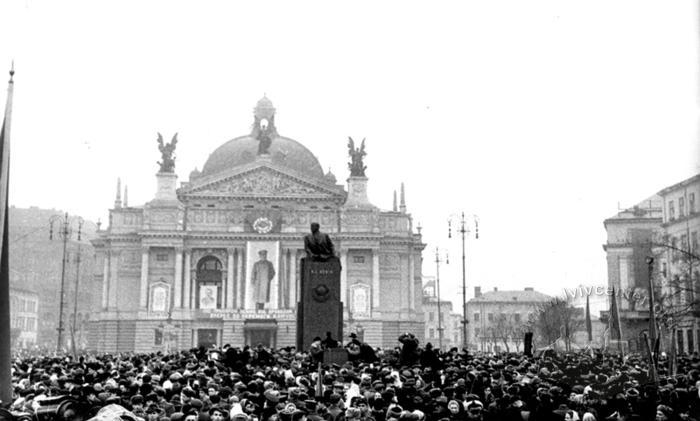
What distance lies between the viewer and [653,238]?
84.8m

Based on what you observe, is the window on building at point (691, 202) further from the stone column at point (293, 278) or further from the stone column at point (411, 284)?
the stone column at point (293, 278)

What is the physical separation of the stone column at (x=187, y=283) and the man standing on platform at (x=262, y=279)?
621cm

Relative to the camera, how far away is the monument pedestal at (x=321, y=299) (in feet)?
93.5

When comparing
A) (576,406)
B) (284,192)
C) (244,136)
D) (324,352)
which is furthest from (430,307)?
(576,406)

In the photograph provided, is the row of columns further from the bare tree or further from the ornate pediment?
the bare tree

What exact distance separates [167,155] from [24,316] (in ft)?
122

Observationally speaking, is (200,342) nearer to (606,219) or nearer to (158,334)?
(158,334)

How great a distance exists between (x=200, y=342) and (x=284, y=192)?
643 inches

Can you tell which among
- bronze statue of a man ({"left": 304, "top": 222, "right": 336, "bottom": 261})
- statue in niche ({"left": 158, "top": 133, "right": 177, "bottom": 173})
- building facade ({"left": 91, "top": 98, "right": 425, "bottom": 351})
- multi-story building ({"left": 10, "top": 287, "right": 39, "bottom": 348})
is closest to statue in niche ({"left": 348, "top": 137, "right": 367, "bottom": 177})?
building facade ({"left": 91, "top": 98, "right": 425, "bottom": 351})

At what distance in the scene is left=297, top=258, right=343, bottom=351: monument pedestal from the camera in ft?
93.5

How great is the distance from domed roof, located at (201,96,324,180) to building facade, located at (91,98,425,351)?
11.6m

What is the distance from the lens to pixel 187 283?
87562 millimetres

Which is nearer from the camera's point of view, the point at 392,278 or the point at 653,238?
the point at 653,238

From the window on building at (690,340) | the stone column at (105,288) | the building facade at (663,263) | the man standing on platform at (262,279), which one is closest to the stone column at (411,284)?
the man standing on platform at (262,279)
